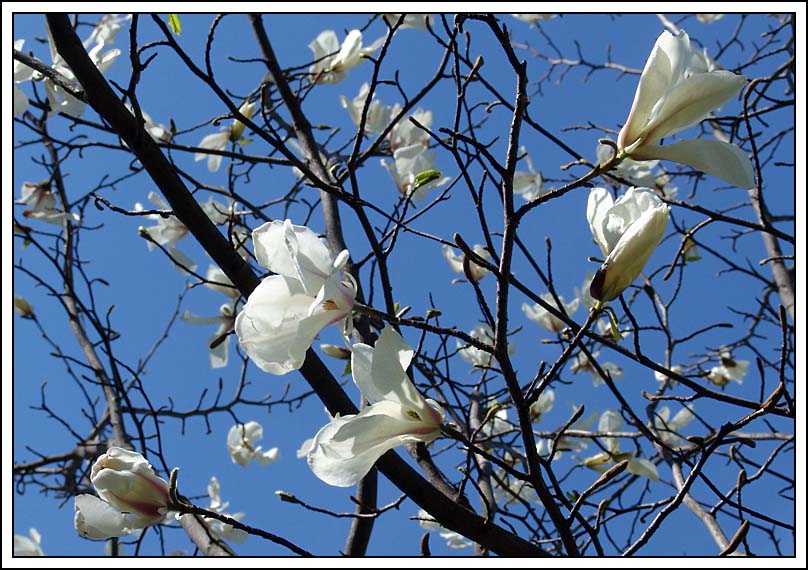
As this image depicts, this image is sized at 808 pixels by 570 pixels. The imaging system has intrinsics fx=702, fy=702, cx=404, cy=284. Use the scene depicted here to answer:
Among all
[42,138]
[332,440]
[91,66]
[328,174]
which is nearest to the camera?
[332,440]

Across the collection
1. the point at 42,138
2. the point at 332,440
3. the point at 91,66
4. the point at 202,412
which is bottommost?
the point at 332,440

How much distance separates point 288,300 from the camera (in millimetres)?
911

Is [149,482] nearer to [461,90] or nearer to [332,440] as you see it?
[332,440]

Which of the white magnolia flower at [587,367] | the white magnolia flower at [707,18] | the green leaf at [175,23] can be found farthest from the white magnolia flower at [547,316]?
the white magnolia flower at [707,18]

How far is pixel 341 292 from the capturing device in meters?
0.90

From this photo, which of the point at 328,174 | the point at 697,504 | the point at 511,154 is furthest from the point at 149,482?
the point at 697,504

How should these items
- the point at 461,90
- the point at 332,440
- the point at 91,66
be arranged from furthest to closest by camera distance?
1. the point at 461,90
2. the point at 91,66
3. the point at 332,440

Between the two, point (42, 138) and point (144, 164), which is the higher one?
point (42, 138)

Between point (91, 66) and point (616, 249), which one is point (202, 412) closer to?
point (91, 66)

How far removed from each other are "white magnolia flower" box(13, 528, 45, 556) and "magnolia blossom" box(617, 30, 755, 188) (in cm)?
225

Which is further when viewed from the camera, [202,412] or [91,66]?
[202,412]

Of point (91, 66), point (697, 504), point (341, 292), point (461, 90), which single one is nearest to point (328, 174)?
point (461, 90)

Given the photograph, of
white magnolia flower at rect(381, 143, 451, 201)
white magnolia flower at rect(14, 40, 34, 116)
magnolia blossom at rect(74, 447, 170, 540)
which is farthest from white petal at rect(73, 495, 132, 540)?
white magnolia flower at rect(381, 143, 451, 201)

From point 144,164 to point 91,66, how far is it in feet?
0.60
